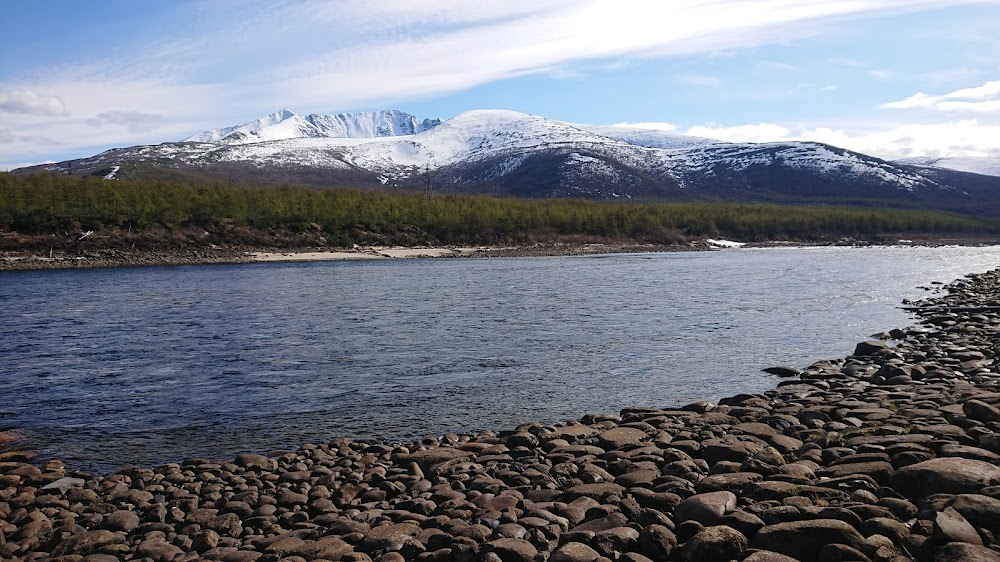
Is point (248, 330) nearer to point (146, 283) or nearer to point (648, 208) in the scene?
point (146, 283)

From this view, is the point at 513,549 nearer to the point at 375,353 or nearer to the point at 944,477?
the point at 944,477

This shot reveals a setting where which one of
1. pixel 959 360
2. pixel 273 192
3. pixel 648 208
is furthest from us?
pixel 648 208

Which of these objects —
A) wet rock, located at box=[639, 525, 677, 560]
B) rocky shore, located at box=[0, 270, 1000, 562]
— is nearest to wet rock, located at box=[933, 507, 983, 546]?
rocky shore, located at box=[0, 270, 1000, 562]

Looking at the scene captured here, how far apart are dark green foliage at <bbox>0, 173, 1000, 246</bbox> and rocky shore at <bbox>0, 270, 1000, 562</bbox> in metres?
82.5

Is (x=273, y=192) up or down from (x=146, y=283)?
up

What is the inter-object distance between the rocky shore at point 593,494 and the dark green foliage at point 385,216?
8254 cm

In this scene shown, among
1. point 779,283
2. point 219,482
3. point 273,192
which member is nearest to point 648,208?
point 273,192

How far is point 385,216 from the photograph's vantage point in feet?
354

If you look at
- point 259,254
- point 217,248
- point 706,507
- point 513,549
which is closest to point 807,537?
point 706,507

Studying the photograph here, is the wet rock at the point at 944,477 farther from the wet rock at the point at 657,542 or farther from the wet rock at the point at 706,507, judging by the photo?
the wet rock at the point at 657,542

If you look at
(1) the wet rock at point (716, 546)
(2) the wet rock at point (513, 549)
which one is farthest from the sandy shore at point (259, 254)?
(1) the wet rock at point (716, 546)

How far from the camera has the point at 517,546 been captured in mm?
8070

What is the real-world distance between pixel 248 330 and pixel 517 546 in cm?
2531

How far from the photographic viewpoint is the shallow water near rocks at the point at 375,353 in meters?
16.7
